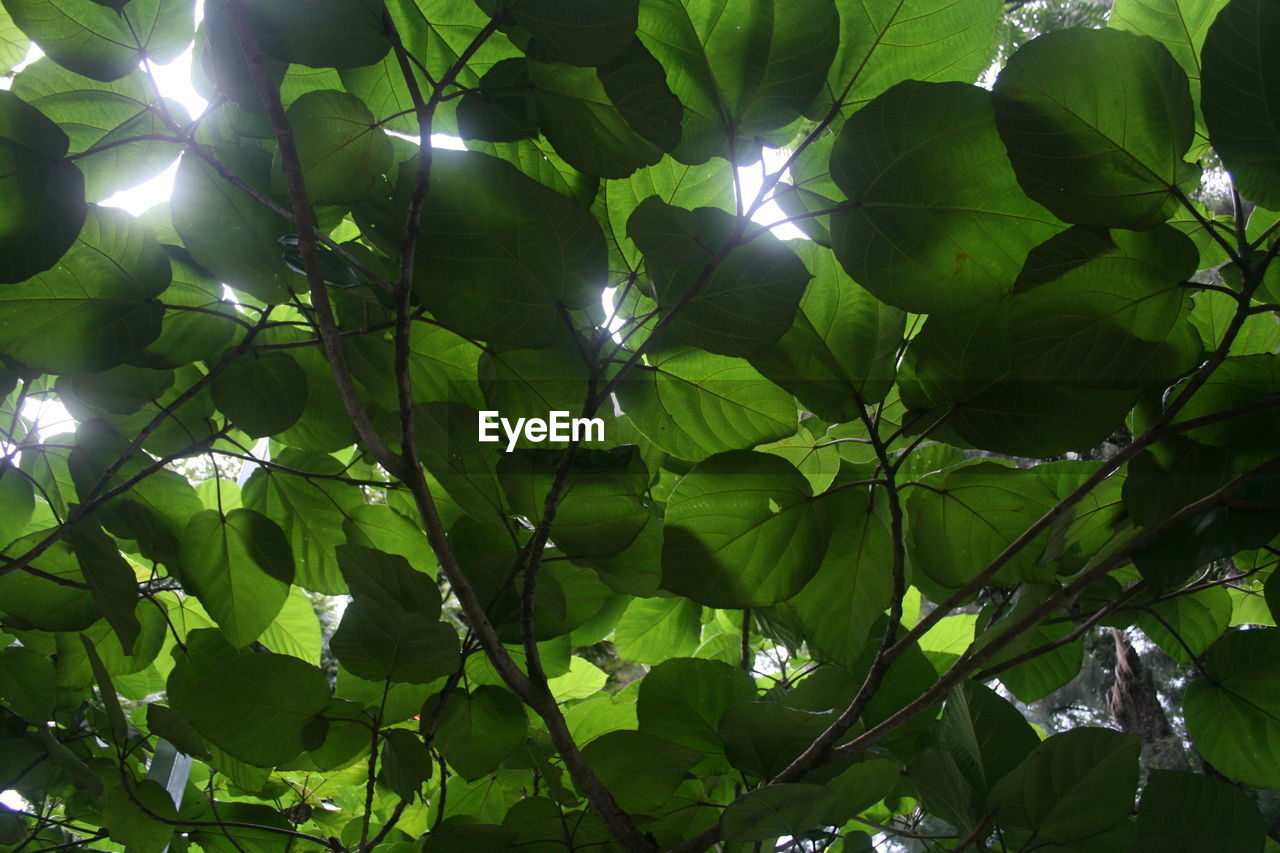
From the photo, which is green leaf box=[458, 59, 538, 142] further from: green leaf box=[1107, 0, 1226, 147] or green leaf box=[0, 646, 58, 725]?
green leaf box=[0, 646, 58, 725]

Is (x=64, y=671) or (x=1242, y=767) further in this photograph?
(x=64, y=671)

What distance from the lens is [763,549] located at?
49cm

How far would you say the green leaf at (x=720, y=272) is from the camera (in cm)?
41

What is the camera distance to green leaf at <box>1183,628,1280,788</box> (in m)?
0.56

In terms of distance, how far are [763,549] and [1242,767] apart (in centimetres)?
39

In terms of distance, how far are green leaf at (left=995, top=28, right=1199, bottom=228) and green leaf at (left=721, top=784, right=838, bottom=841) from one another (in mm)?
297

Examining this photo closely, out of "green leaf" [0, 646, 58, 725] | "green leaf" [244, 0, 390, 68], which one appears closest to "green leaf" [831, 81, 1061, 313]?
"green leaf" [244, 0, 390, 68]

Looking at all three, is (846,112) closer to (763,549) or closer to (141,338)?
(763,549)

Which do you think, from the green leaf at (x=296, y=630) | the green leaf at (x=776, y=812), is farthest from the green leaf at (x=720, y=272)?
the green leaf at (x=296, y=630)

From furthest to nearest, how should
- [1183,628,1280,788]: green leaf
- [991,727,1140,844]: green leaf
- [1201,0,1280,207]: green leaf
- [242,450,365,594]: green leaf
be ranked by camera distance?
[242,450,365,594]: green leaf
[1183,628,1280,788]: green leaf
[991,727,1140,844]: green leaf
[1201,0,1280,207]: green leaf

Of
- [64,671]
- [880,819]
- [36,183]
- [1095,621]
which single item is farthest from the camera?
[880,819]

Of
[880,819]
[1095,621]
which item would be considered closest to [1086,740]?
[1095,621]

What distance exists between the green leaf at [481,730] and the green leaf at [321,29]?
0.38 meters

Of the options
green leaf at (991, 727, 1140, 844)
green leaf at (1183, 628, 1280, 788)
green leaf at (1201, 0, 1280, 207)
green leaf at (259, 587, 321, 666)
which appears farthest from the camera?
green leaf at (259, 587, 321, 666)
